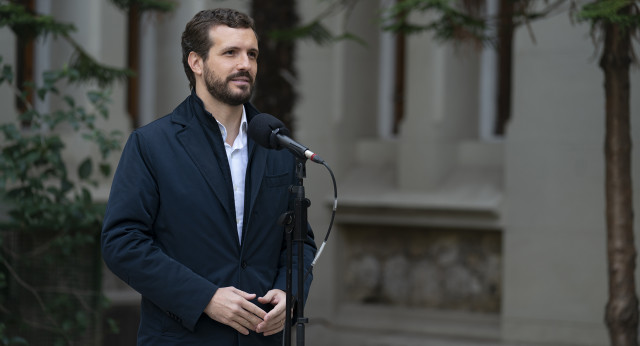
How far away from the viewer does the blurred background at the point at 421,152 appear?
8.05 meters

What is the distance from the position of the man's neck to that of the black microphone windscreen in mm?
172

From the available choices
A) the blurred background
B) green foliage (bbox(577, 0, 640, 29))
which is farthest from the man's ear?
the blurred background

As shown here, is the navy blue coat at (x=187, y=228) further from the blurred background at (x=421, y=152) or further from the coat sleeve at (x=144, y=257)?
the blurred background at (x=421, y=152)

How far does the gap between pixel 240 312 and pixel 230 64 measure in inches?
31.4

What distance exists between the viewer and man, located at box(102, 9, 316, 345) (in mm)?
2654

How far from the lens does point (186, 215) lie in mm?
2748

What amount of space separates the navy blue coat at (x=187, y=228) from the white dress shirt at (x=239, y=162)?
0.10 feet

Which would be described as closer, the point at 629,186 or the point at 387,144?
the point at 629,186

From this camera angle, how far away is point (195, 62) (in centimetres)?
289

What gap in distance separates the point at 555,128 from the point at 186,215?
240 inches

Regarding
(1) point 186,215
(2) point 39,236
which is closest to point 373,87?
(2) point 39,236

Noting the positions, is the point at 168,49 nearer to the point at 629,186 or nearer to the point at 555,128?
the point at 555,128

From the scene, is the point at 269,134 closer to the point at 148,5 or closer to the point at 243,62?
the point at 243,62

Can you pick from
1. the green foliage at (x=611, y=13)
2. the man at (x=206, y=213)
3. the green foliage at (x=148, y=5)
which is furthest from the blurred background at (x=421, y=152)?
the man at (x=206, y=213)
